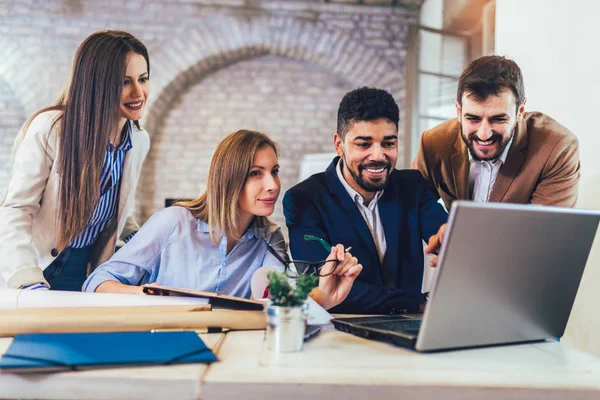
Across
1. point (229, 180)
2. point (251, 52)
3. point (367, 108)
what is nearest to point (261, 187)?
point (229, 180)

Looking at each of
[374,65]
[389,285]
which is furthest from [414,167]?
[374,65]

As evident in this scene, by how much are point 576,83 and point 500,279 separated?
163 cm

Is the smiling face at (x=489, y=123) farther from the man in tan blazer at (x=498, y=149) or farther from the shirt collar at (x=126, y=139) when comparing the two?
the shirt collar at (x=126, y=139)

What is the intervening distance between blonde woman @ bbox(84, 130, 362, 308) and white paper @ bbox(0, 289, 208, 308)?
1.39ft

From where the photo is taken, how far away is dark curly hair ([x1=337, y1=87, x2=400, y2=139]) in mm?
1576

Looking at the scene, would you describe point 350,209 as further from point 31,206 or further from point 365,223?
point 31,206

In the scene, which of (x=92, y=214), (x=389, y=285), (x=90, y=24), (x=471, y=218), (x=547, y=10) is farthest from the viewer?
(x=90, y=24)

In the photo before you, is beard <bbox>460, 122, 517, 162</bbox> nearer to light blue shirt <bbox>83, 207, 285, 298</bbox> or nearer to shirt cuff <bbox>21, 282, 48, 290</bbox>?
light blue shirt <bbox>83, 207, 285, 298</bbox>

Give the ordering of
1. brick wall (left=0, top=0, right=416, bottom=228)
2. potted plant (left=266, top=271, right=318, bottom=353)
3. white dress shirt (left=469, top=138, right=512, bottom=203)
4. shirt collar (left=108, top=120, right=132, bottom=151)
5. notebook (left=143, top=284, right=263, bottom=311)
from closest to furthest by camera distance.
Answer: potted plant (left=266, top=271, right=318, bottom=353)
notebook (left=143, top=284, right=263, bottom=311)
white dress shirt (left=469, top=138, right=512, bottom=203)
shirt collar (left=108, top=120, right=132, bottom=151)
brick wall (left=0, top=0, right=416, bottom=228)

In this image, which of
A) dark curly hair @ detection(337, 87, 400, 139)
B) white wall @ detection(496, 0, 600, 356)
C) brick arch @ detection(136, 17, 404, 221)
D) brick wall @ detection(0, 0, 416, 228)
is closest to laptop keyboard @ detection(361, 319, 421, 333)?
dark curly hair @ detection(337, 87, 400, 139)

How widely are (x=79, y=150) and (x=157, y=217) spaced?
0.30m

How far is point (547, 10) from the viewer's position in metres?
2.45

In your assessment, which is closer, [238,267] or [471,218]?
[471,218]

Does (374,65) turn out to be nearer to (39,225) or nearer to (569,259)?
(39,225)
